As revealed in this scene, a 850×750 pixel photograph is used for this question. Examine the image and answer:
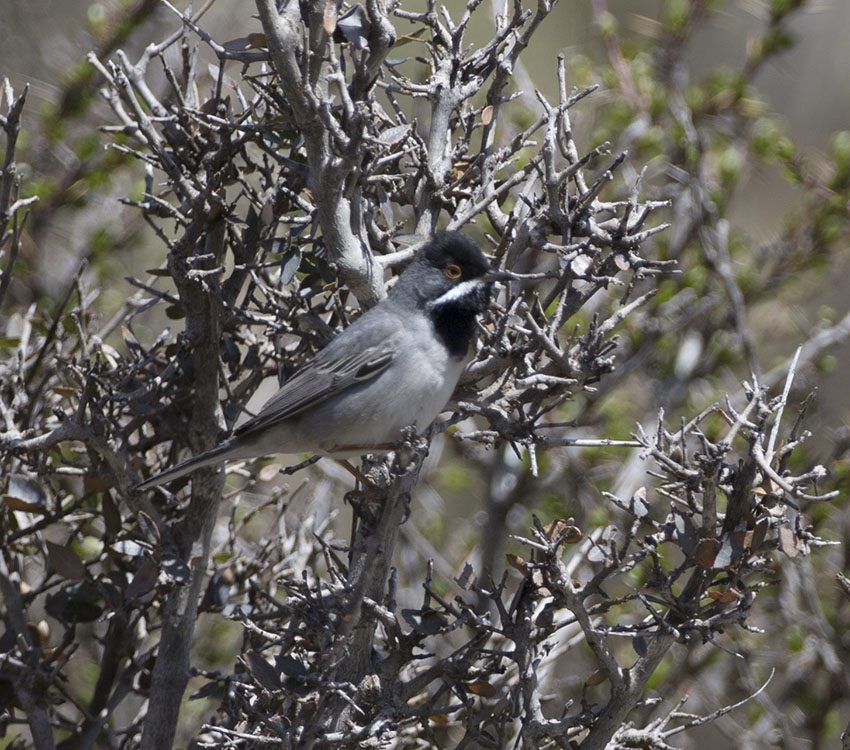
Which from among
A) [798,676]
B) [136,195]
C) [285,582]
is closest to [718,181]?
[798,676]

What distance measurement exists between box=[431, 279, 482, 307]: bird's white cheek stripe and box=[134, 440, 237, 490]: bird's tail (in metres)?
0.88

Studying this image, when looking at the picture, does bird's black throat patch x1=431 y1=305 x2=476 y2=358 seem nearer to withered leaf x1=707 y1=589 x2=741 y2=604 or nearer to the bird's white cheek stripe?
the bird's white cheek stripe

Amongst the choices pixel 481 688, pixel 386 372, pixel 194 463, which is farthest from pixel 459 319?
pixel 481 688

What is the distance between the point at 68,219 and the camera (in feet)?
18.8

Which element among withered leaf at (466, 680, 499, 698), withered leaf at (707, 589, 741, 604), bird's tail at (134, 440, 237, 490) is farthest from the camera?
bird's tail at (134, 440, 237, 490)

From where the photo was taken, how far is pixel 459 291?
11.1ft

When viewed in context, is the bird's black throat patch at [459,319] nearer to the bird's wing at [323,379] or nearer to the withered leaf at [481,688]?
the bird's wing at [323,379]

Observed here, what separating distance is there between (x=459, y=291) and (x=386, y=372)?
1.31 ft

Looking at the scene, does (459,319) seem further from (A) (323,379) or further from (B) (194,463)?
(B) (194,463)

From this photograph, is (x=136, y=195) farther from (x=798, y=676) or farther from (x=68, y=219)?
(x=798, y=676)

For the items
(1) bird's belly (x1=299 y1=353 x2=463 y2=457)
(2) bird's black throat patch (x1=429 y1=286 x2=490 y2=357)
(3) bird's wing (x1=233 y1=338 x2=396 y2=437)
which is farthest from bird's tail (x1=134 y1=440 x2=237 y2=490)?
(2) bird's black throat patch (x1=429 y1=286 x2=490 y2=357)

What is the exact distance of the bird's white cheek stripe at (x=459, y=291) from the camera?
3349 mm

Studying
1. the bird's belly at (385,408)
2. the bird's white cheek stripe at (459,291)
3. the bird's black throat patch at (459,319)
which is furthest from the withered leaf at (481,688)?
the bird's white cheek stripe at (459,291)

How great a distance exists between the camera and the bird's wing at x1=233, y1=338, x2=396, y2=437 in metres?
3.42
